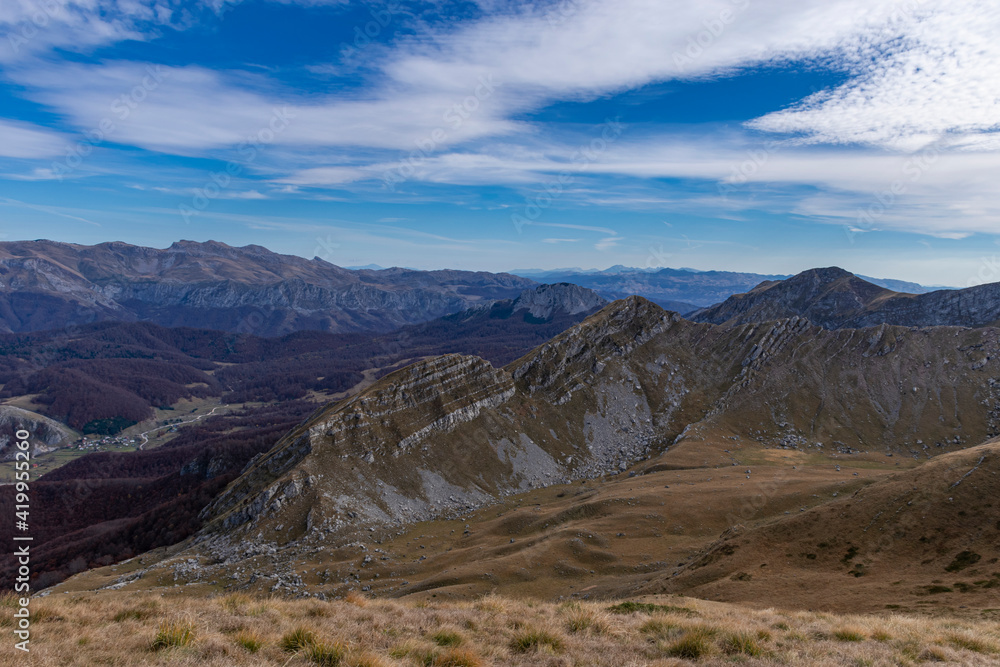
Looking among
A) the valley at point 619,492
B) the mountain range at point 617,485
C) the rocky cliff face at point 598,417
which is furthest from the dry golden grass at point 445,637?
the rocky cliff face at point 598,417

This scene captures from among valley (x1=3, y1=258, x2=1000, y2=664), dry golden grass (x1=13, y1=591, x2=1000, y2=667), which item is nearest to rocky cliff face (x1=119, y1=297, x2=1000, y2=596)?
valley (x1=3, y1=258, x2=1000, y2=664)

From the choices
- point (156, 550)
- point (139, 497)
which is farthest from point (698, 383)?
point (139, 497)

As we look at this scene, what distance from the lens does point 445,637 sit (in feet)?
62.0

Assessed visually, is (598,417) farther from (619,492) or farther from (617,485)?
(619,492)

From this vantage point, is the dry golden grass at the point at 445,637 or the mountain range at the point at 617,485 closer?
the dry golden grass at the point at 445,637

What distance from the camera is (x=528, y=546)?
7844 cm

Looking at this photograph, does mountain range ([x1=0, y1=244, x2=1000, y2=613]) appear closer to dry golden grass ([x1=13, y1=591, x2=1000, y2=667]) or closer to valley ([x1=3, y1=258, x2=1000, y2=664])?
valley ([x1=3, y1=258, x2=1000, y2=664])

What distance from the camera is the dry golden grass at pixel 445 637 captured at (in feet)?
50.5

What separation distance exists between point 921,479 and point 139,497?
206 metres

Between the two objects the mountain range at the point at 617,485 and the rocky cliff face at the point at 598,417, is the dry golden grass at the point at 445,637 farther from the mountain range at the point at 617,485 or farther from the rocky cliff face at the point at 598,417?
the rocky cliff face at the point at 598,417

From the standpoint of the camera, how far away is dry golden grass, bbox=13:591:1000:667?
1540 cm

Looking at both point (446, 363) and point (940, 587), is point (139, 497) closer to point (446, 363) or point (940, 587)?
point (446, 363)

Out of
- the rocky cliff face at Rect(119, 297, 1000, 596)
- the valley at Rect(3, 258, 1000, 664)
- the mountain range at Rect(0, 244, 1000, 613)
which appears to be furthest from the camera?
the rocky cliff face at Rect(119, 297, 1000, 596)

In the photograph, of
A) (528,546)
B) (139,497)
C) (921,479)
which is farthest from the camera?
(139,497)
